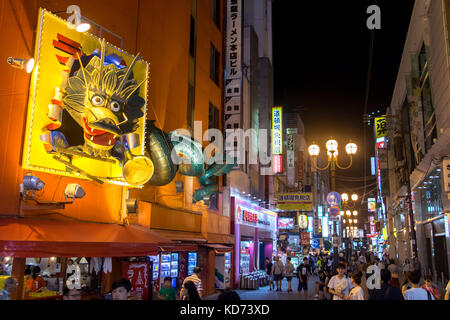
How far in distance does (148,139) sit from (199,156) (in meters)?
2.71

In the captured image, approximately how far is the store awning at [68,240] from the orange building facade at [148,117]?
0.09ft

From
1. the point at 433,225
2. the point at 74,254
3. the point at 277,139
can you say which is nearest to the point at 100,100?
the point at 74,254

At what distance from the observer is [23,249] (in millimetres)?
8336

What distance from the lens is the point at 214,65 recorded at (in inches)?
952

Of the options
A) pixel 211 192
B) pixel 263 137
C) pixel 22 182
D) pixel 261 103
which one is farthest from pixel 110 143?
pixel 261 103

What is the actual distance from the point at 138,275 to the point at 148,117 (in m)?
5.85

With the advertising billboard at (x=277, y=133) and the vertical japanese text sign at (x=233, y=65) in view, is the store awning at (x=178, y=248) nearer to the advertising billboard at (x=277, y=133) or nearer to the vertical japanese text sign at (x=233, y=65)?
the vertical japanese text sign at (x=233, y=65)

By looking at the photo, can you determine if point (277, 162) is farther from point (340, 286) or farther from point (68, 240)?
point (68, 240)

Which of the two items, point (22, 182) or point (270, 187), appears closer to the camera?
point (22, 182)

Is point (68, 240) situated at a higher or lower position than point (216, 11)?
lower

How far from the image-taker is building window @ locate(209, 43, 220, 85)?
2370cm

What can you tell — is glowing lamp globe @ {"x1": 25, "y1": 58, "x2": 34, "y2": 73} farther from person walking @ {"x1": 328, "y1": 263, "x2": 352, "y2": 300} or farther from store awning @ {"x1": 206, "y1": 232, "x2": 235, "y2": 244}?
store awning @ {"x1": 206, "y1": 232, "x2": 235, "y2": 244}

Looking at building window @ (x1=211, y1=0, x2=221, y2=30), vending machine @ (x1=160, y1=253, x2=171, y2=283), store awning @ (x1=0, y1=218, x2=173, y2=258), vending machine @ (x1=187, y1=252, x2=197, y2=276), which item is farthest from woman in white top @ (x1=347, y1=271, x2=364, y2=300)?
building window @ (x1=211, y1=0, x2=221, y2=30)

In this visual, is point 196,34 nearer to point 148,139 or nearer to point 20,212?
point 148,139
